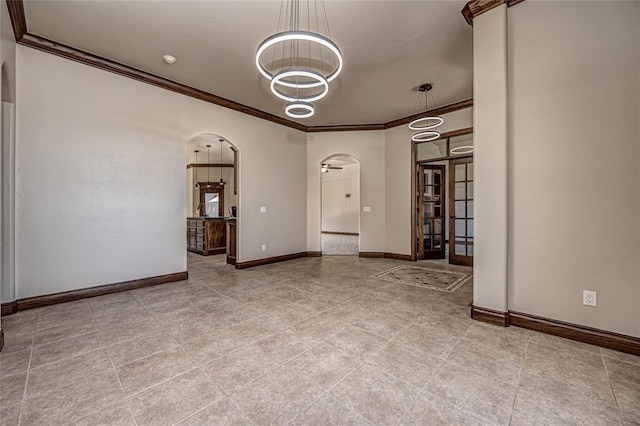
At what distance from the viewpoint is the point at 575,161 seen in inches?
96.8

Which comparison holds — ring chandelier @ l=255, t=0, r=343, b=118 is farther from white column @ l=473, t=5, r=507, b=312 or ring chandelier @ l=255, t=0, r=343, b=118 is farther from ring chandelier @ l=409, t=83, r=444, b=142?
ring chandelier @ l=409, t=83, r=444, b=142

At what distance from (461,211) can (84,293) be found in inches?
258

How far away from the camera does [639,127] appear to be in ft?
7.20

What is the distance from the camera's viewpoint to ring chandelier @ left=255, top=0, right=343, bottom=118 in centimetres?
234

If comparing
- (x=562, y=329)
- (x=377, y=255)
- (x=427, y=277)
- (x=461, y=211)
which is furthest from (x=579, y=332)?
(x=377, y=255)

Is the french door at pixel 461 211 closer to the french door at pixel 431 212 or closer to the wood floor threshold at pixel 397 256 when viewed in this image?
the french door at pixel 431 212

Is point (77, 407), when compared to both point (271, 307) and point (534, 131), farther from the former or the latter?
point (534, 131)

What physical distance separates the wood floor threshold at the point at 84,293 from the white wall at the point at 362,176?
333cm

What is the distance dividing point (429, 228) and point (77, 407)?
20.8 feet

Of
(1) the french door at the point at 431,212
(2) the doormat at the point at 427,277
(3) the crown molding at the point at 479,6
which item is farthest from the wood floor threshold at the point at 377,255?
(3) the crown molding at the point at 479,6

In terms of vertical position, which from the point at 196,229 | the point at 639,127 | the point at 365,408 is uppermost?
the point at 639,127

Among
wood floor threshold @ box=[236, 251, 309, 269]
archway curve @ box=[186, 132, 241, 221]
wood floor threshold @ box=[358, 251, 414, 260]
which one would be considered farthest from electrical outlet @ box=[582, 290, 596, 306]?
archway curve @ box=[186, 132, 241, 221]

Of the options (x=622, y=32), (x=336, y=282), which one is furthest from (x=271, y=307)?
(x=622, y=32)

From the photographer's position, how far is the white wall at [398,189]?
20.6 feet
